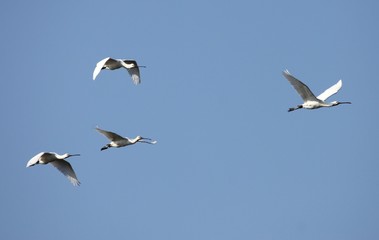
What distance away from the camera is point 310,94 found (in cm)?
4766

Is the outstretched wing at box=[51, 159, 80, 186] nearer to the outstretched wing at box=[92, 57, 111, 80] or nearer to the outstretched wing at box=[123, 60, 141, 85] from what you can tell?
the outstretched wing at box=[92, 57, 111, 80]

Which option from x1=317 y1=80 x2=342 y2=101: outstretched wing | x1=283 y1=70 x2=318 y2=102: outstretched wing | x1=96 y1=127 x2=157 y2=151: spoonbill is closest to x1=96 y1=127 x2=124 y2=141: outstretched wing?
x1=96 y1=127 x2=157 y2=151: spoonbill

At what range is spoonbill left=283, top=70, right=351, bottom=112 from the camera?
45.9 metres

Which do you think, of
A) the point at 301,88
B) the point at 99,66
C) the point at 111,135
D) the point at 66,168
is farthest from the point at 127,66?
the point at 301,88

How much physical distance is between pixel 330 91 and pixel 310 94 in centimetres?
366

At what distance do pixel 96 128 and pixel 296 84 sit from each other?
945 centimetres

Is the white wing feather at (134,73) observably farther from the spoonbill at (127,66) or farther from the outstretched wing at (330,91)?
the outstretched wing at (330,91)

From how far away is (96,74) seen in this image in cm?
4791

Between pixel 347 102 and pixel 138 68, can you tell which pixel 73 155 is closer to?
pixel 138 68

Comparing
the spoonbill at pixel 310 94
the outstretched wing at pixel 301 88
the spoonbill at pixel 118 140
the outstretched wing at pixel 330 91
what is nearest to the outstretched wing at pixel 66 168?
the spoonbill at pixel 118 140

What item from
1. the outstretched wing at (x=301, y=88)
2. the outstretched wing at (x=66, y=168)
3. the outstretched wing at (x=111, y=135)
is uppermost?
the outstretched wing at (x=301, y=88)

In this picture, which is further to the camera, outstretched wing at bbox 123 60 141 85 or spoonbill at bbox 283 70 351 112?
outstretched wing at bbox 123 60 141 85

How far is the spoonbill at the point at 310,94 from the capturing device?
45906 millimetres

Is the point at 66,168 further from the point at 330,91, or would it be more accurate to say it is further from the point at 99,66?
the point at 330,91
